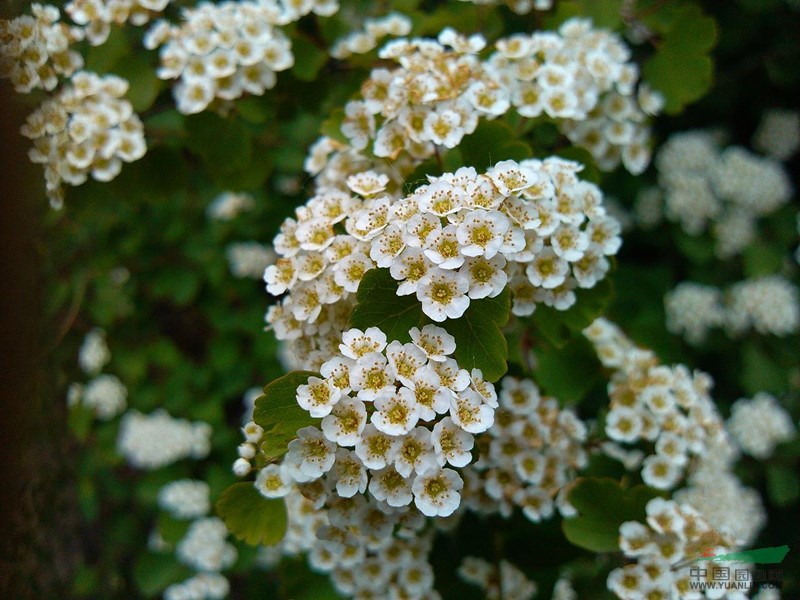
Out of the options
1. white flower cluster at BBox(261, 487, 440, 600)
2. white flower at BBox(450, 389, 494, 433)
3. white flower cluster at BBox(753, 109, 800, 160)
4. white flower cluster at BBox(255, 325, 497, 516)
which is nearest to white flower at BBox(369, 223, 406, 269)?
white flower cluster at BBox(255, 325, 497, 516)

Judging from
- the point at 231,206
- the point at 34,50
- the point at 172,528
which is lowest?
the point at 172,528

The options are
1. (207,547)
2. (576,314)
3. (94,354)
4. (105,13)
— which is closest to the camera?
(576,314)

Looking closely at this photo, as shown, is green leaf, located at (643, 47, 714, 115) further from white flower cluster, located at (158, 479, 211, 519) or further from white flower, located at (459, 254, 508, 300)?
white flower cluster, located at (158, 479, 211, 519)

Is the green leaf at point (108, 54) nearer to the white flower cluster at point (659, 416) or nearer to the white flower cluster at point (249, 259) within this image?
the white flower cluster at point (249, 259)

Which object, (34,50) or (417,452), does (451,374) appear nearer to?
(417,452)

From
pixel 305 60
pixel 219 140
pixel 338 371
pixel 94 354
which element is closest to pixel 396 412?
pixel 338 371
